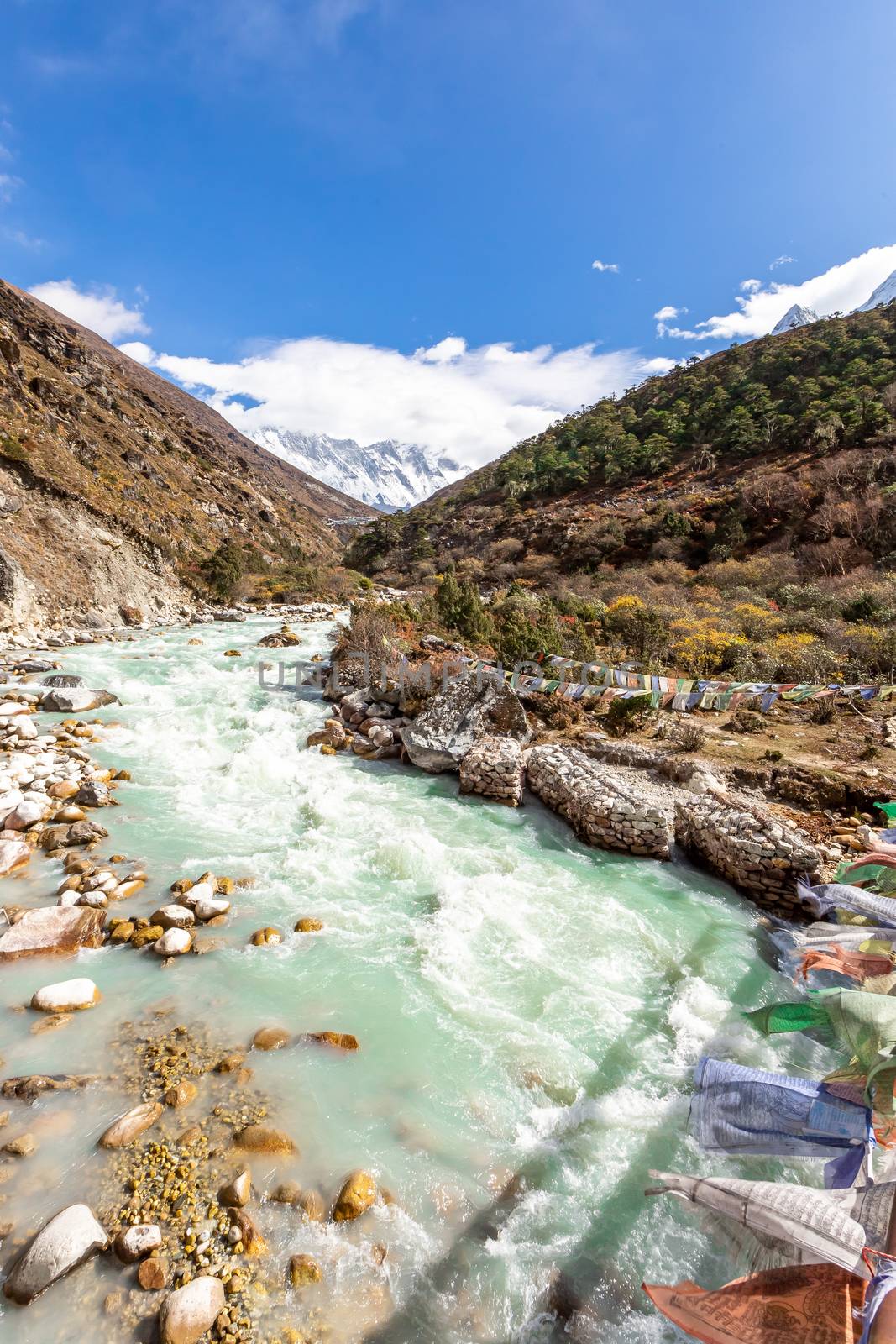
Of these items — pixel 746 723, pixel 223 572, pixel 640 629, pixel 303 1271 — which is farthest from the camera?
pixel 223 572

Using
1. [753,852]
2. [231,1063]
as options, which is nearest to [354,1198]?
[231,1063]

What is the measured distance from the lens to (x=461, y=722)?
1045 cm

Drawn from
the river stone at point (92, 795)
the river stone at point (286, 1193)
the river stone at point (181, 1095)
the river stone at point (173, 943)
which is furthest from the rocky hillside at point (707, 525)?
the river stone at point (286, 1193)

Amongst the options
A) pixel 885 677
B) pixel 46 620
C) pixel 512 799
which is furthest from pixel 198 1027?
pixel 46 620

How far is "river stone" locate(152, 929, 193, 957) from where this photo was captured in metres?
4.98

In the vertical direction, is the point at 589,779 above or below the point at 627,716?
below

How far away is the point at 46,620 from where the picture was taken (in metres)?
18.5

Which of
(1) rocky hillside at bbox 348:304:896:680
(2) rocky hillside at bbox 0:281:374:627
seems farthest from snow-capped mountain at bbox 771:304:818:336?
(2) rocky hillside at bbox 0:281:374:627

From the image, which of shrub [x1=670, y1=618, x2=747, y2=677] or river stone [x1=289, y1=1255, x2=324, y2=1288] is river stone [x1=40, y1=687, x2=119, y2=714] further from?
shrub [x1=670, y1=618, x2=747, y2=677]

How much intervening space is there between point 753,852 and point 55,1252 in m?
7.09

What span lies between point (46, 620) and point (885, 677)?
82.3 feet

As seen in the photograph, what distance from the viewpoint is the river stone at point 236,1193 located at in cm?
300

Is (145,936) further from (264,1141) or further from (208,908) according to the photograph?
(264,1141)

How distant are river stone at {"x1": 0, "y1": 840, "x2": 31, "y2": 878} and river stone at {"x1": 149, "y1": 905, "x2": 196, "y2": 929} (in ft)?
6.41
